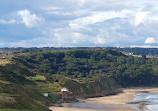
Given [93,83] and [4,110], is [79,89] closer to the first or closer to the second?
[93,83]

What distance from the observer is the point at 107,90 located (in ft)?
543

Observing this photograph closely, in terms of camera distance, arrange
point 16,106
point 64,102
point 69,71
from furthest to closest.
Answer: point 69,71
point 64,102
point 16,106

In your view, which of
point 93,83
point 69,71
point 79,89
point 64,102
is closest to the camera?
point 64,102

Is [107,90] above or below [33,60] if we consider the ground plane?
below

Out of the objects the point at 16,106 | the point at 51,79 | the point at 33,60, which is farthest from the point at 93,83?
the point at 16,106

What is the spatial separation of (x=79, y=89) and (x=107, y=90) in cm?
2682

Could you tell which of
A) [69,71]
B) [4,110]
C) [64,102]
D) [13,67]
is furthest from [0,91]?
[69,71]

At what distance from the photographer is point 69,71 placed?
193m

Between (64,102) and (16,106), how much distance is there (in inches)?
2317

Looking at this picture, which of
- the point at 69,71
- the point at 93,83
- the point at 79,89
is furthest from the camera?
the point at 69,71

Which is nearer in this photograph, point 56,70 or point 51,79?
A: point 51,79

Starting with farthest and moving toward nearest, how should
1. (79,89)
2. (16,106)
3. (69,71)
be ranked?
1. (69,71)
2. (79,89)
3. (16,106)

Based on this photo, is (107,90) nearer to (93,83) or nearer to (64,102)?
(93,83)

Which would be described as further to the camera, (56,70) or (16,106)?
(56,70)
